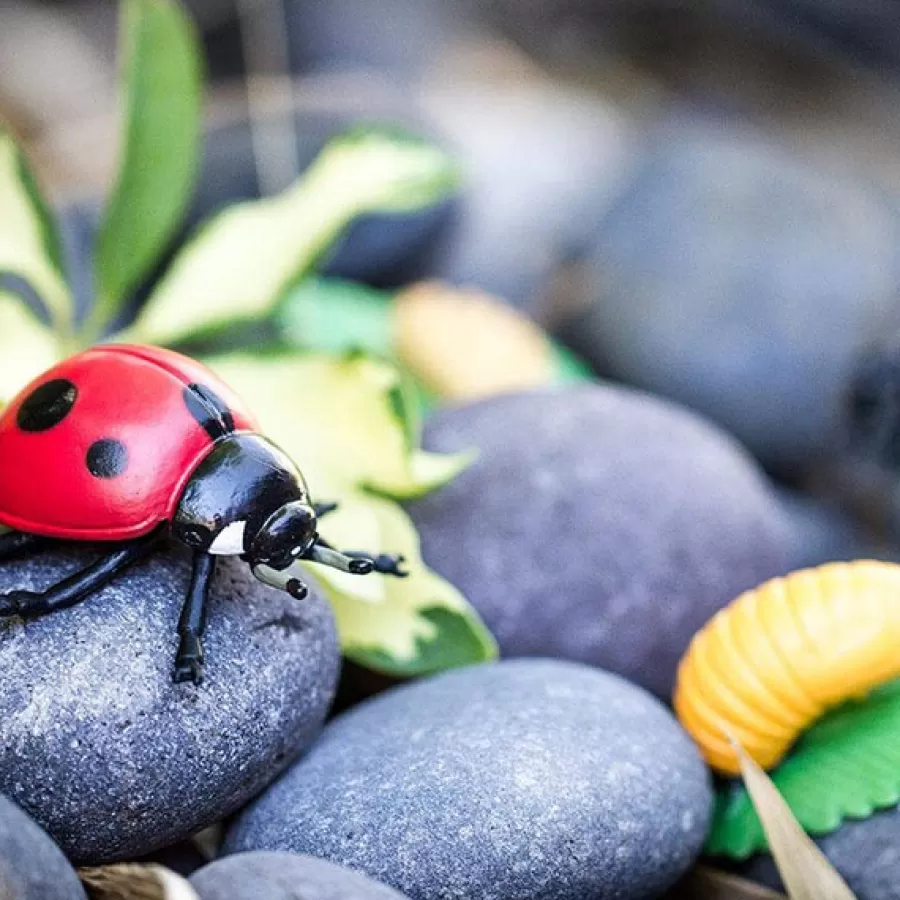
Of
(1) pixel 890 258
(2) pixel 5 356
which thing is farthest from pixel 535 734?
(1) pixel 890 258

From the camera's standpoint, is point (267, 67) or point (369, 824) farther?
point (267, 67)

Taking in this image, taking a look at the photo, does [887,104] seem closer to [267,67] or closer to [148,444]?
[267,67]

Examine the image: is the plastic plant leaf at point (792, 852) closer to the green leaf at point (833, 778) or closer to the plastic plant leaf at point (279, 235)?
the green leaf at point (833, 778)

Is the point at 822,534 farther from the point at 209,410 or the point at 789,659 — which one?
the point at 209,410

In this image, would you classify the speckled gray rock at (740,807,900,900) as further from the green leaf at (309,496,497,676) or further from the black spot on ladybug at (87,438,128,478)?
the black spot on ladybug at (87,438,128,478)

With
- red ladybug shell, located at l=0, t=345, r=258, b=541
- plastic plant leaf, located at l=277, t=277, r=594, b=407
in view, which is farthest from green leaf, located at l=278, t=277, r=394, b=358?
red ladybug shell, located at l=0, t=345, r=258, b=541

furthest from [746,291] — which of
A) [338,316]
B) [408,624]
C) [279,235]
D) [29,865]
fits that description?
[29,865]

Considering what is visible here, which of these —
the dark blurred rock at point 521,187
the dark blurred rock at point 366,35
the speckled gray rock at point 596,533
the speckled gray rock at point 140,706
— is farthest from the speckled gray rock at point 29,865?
the dark blurred rock at point 366,35
